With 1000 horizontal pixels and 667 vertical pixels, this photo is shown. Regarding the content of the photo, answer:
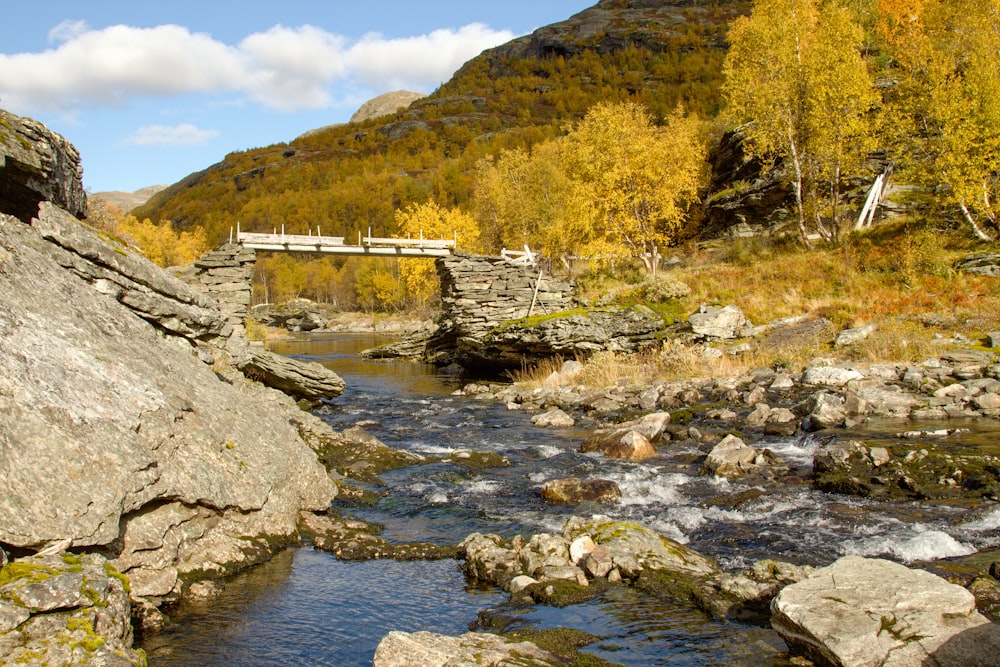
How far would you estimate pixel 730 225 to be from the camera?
34531 millimetres

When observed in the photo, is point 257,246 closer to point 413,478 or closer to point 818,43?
point 413,478

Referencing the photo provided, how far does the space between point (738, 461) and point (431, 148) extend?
173243 mm

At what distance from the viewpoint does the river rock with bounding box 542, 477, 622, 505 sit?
31.1 feet

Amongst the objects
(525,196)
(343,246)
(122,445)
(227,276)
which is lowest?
(122,445)

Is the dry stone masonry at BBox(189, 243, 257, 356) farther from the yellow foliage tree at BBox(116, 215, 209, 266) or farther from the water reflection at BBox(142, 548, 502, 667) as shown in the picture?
the yellow foliage tree at BBox(116, 215, 209, 266)

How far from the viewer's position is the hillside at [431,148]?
125250mm

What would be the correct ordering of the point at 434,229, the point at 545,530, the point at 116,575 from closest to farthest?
the point at 116,575 → the point at 545,530 → the point at 434,229

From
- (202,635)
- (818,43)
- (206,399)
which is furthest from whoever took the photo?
(818,43)

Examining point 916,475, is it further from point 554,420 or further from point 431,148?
point 431,148

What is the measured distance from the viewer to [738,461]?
10.5 m

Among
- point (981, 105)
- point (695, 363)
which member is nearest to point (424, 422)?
point (695, 363)

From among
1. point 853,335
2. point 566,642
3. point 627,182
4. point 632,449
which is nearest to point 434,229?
point 627,182

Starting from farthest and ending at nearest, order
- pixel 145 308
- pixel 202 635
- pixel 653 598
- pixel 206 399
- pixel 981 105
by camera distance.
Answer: pixel 981 105 < pixel 145 308 < pixel 206 399 < pixel 653 598 < pixel 202 635

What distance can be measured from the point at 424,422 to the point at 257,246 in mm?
14580
